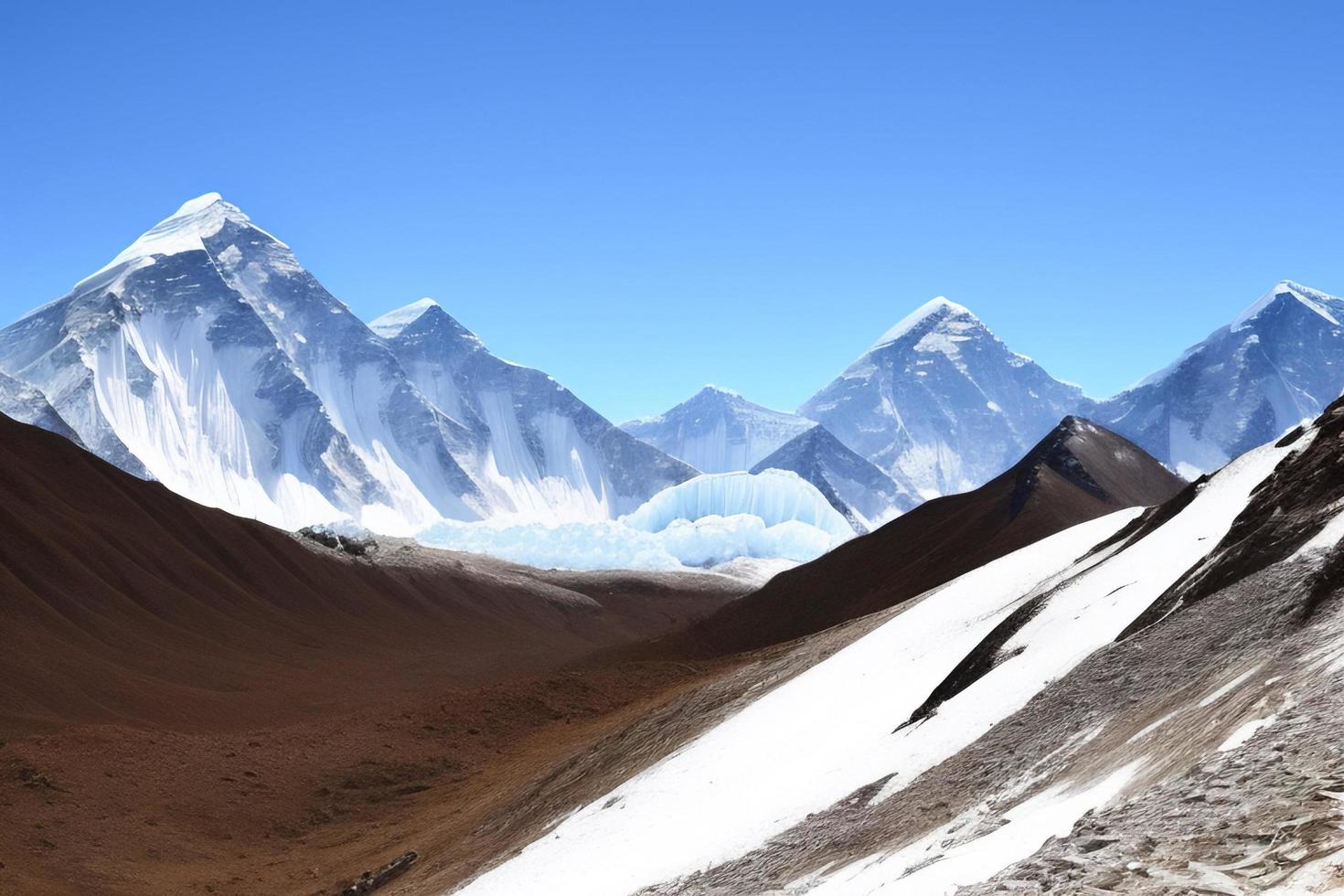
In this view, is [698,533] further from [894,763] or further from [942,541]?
[894,763]

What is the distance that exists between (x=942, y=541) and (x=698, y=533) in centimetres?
9828

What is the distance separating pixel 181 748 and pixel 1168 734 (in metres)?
29.3

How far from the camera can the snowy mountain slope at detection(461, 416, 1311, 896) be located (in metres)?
9.91

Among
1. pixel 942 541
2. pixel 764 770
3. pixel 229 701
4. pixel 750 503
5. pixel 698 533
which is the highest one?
pixel 750 503

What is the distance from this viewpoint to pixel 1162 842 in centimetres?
645

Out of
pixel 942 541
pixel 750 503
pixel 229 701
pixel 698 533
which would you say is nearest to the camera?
pixel 229 701

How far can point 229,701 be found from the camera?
42156mm

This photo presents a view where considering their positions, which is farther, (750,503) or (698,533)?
(750,503)

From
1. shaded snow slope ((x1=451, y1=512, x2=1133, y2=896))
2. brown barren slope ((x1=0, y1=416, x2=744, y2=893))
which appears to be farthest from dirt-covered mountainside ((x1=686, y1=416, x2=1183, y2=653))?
shaded snow slope ((x1=451, y1=512, x2=1133, y2=896))

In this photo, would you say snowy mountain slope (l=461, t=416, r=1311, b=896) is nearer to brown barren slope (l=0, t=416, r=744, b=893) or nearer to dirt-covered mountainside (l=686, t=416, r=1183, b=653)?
brown barren slope (l=0, t=416, r=744, b=893)

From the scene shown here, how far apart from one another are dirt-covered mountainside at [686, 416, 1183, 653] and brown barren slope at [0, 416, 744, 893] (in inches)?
318

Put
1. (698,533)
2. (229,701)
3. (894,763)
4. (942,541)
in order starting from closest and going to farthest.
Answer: (894,763) < (229,701) < (942,541) < (698,533)

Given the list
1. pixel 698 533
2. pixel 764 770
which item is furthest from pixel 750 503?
pixel 764 770

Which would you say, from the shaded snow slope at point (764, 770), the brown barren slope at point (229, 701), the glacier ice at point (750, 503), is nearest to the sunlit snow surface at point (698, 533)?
the glacier ice at point (750, 503)
